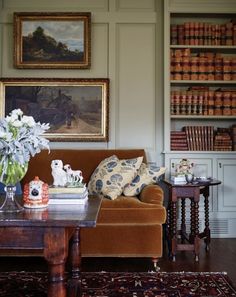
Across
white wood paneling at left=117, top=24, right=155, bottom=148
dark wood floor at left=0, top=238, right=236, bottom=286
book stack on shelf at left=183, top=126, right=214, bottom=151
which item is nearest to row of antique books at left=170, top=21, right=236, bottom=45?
white wood paneling at left=117, top=24, right=155, bottom=148

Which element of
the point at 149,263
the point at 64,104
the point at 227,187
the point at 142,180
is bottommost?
the point at 149,263

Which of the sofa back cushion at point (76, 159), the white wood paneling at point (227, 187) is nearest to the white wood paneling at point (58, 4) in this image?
the sofa back cushion at point (76, 159)

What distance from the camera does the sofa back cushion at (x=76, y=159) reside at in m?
4.00

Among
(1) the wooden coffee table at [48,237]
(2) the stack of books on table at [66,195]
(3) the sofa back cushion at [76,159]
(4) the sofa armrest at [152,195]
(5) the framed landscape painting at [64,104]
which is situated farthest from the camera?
(5) the framed landscape painting at [64,104]

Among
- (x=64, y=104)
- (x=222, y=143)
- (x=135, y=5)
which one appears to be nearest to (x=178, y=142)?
(x=222, y=143)

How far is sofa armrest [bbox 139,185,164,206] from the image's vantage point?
3.20m

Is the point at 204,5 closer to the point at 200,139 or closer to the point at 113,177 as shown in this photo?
the point at 200,139

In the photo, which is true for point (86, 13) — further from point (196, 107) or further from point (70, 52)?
point (196, 107)

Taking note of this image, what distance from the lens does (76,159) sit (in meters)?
4.05

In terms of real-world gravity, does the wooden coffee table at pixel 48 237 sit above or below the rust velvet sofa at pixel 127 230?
above

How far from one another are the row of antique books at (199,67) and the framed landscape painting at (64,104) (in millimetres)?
814

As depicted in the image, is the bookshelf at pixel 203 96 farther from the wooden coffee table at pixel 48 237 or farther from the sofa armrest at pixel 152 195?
the wooden coffee table at pixel 48 237

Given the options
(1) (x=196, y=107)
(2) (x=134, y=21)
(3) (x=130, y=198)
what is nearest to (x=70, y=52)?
(2) (x=134, y=21)

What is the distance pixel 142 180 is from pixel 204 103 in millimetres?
1265
